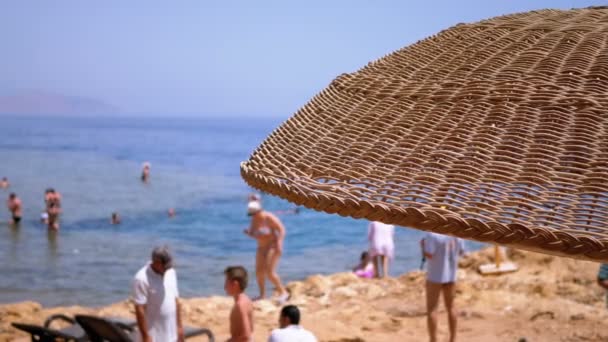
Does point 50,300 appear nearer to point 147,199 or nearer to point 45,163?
point 147,199

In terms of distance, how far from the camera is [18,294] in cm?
1545

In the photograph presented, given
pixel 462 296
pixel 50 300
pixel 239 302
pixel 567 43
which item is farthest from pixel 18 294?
pixel 567 43

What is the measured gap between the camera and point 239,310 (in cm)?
620

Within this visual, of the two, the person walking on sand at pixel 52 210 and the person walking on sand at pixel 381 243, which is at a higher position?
the person walking on sand at pixel 381 243

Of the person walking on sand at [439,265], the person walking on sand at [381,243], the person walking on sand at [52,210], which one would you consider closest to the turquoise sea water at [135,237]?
the person walking on sand at [52,210]

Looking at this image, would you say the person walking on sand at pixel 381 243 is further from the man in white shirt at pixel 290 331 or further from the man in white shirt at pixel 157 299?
the man in white shirt at pixel 290 331

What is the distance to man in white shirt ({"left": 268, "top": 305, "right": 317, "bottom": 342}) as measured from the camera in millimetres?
5410

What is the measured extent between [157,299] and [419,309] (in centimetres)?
499

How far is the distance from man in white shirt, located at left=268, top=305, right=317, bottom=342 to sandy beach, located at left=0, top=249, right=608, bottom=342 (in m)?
2.85

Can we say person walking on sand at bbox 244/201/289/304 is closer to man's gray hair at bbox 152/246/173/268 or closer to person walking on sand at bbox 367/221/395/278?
person walking on sand at bbox 367/221/395/278

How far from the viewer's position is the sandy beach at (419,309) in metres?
8.83

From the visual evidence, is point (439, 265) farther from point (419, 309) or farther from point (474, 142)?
point (474, 142)

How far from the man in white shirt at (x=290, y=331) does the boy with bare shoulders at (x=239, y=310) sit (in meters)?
0.70

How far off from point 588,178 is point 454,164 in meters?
0.31
